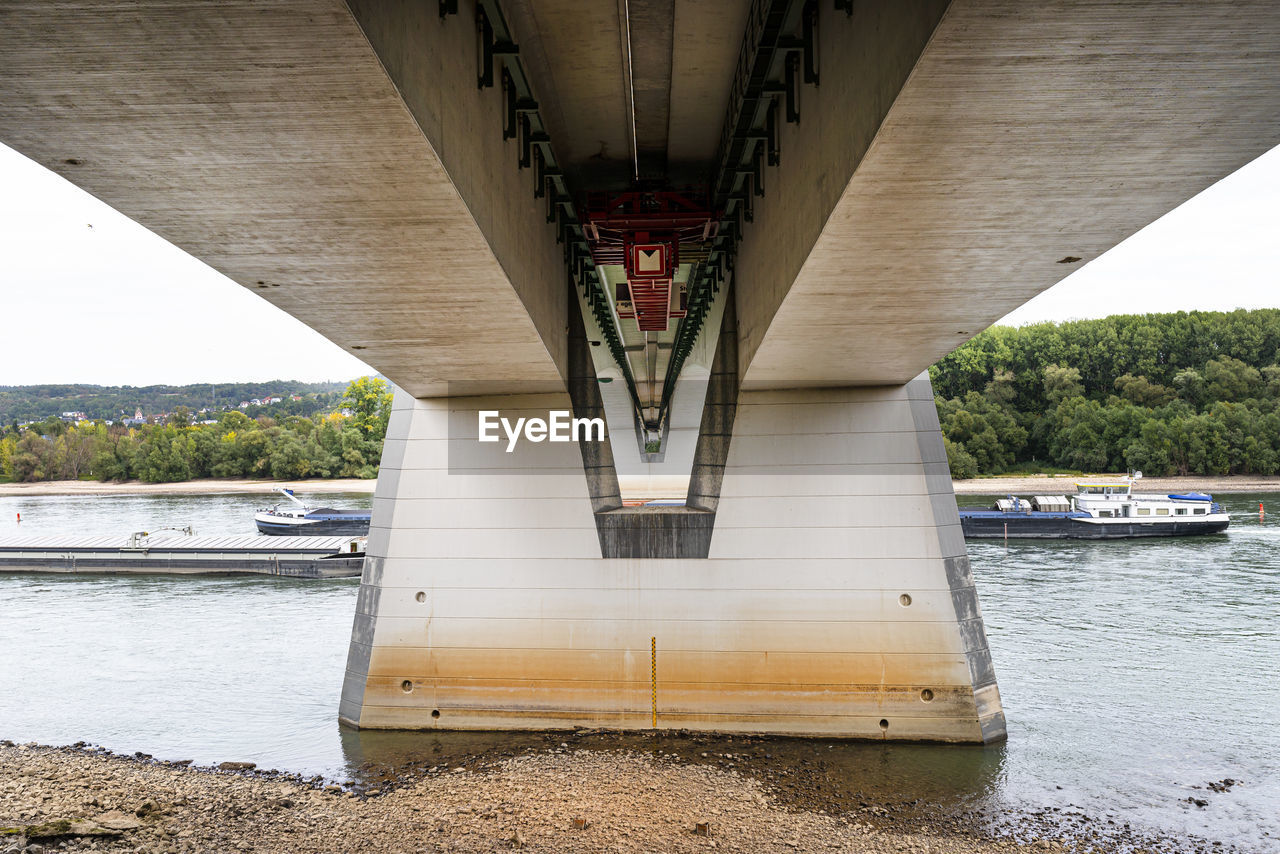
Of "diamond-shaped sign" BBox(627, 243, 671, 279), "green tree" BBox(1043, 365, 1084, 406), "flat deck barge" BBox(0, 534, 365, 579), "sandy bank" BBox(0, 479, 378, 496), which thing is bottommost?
"flat deck barge" BBox(0, 534, 365, 579)

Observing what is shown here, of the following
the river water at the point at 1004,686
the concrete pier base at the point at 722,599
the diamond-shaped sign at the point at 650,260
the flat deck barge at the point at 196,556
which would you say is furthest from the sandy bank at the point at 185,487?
the diamond-shaped sign at the point at 650,260

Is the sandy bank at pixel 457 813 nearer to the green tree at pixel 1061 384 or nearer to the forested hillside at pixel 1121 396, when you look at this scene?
the forested hillside at pixel 1121 396

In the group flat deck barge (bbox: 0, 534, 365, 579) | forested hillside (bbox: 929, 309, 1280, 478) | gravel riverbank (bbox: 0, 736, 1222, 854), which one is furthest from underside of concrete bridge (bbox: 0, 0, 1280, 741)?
forested hillside (bbox: 929, 309, 1280, 478)

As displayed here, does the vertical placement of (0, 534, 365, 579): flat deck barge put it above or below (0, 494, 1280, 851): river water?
above

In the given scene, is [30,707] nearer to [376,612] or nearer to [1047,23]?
[376,612]

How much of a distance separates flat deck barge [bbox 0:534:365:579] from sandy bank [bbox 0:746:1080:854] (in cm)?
1772

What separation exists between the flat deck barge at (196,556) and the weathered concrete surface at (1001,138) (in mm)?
26190

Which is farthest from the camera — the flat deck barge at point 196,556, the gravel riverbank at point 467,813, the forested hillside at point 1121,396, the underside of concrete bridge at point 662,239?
the forested hillside at point 1121,396

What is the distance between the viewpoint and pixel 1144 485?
193 feet

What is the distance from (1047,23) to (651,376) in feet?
74.5

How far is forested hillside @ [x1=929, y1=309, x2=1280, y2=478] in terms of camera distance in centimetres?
6038

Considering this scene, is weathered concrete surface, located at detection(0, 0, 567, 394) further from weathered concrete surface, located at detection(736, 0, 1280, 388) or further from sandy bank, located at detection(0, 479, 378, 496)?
sandy bank, located at detection(0, 479, 378, 496)

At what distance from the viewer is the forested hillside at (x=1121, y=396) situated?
6038 cm

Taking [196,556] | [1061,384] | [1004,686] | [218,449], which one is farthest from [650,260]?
[218,449]
